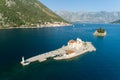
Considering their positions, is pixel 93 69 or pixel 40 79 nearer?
pixel 40 79

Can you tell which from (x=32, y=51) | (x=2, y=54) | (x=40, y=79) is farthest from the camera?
(x=32, y=51)

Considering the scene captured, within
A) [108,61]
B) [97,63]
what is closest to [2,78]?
[97,63]

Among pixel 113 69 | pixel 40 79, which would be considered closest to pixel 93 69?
pixel 113 69

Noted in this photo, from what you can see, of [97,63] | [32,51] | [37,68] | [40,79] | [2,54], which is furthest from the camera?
[32,51]

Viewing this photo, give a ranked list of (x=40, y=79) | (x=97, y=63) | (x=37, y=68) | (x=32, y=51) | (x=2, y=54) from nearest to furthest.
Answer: (x=40, y=79) → (x=37, y=68) → (x=97, y=63) → (x=2, y=54) → (x=32, y=51)

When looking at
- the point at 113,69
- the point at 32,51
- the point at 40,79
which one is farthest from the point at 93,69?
the point at 32,51

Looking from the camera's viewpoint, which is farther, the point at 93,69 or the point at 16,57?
the point at 16,57

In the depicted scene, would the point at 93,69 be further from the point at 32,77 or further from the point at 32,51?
the point at 32,51

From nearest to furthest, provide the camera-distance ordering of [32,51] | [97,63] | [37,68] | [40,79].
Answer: [40,79], [37,68], [97,63], [32,51]

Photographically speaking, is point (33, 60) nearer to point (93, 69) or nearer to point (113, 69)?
point (93, 69)
